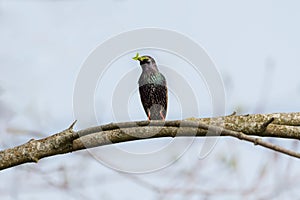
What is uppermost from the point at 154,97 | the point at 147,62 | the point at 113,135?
the point at 147,62

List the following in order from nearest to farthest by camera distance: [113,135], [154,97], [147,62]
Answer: [113,135]
[154,97]
[147,62]

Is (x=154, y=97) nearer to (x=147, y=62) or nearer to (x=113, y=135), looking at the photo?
(x=147, y=62)

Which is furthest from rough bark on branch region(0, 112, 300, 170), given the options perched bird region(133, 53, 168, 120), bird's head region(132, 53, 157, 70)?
bird's head region(132, 53, 157, 70)

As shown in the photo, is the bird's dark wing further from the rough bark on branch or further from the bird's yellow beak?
the rough bark on branch

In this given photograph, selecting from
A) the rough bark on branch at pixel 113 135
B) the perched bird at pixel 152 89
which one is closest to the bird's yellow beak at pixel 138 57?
the perched bird at pixel 152 89

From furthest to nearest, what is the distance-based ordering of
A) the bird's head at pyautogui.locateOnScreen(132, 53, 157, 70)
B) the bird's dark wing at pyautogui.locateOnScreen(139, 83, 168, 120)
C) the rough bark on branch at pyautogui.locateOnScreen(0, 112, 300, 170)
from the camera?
the bird's head at pyautogui.locateOnScreen(132, 53, 157, 70) < the bird's dark wing at pyautogui.locateOnScreen(139, 83, 168, 120) < the rough bark on branch at pyautogui.locateOnScreen(0, 112, 300, 170)

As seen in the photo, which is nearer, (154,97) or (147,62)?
(154,97)

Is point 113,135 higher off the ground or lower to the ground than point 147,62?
lower

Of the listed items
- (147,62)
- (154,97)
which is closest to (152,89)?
(154,97)

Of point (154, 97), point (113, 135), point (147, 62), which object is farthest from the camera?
point (147, 62)

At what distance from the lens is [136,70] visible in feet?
23.6

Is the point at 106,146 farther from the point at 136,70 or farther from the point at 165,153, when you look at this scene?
the point at 136,70

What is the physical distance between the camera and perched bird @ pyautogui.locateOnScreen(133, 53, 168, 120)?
22.4 feet

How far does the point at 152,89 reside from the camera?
22.4 feet
